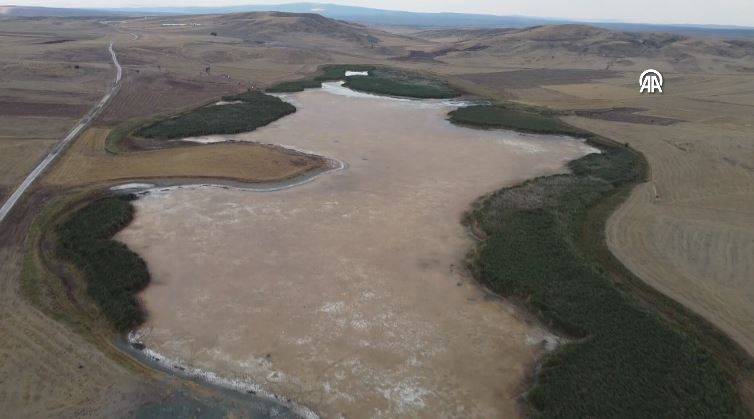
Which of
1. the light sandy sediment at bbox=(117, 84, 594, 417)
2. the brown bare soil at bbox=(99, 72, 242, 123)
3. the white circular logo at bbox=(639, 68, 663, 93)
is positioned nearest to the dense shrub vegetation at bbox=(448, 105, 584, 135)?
the light sandy sediment at bbox=(117, 84, 594, 417)

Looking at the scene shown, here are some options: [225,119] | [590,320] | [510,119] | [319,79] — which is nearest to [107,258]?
[590,320]

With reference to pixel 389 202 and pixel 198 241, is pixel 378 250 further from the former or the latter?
pixel 198 241

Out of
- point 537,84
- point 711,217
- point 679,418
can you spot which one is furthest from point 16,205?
point 537,84

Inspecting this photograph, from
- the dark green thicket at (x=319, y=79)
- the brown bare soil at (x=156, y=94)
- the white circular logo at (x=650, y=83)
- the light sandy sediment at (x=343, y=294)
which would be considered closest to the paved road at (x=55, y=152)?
the brown bare soil at (x=156, y=94)

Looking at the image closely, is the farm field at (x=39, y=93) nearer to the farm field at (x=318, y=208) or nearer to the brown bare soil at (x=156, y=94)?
the farm field at (x=318, y=208)

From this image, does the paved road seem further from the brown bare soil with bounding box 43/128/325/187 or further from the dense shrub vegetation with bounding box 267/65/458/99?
the dense shrub vegetation with bounding box 267/65/458/99

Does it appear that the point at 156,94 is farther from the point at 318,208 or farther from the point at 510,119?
the point at 510,119
